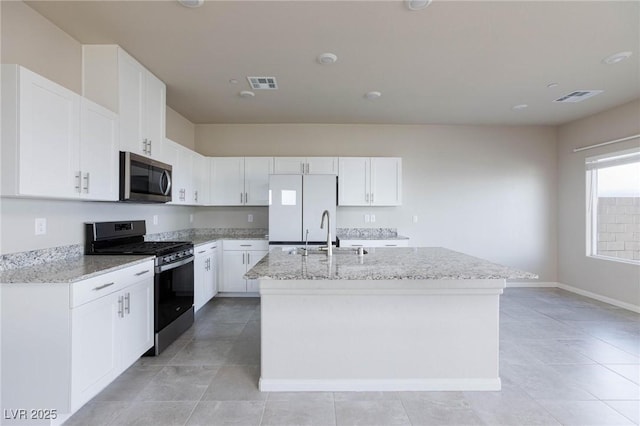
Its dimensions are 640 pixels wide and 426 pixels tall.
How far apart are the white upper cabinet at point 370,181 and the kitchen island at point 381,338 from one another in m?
2.69

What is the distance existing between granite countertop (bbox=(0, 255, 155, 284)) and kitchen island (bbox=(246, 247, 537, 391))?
1105 millimetres

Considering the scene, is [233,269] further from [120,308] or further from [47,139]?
[47,139]

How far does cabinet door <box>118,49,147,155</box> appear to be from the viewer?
282 centimetres

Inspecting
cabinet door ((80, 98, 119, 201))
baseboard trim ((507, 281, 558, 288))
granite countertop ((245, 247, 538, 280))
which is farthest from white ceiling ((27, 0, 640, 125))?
baseboard trim ((507, 281, 558, 288))

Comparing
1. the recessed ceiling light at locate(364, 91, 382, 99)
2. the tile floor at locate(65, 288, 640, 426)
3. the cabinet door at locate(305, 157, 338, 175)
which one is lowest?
the tile floor at locate(65, 288, 640, 426)

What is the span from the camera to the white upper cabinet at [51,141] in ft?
6.11

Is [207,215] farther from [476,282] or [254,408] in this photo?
[476,282]

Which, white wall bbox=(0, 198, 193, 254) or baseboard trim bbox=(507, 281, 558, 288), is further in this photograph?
baseboard trim bbox=(507, 281, 558, 288)

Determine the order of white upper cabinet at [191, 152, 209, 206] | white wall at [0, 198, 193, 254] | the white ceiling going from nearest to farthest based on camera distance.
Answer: white wall at [0, 198, 193, 254]
the white ceiling
white upper cabinet at [191, 152, 209, 206]

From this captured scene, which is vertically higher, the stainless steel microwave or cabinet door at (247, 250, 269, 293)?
the stainless steel microwave

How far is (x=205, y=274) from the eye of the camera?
4.21 meters

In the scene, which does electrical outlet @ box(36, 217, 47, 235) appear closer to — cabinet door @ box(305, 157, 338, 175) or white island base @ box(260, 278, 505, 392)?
white island base @ box(260, 278, 505, 392)

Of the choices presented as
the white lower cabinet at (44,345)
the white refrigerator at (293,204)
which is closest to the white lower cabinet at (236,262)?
the white refrigerator at (293,204)

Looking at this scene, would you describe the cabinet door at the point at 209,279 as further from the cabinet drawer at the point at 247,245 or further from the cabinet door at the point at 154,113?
the cabinet door at the point at 154,113
